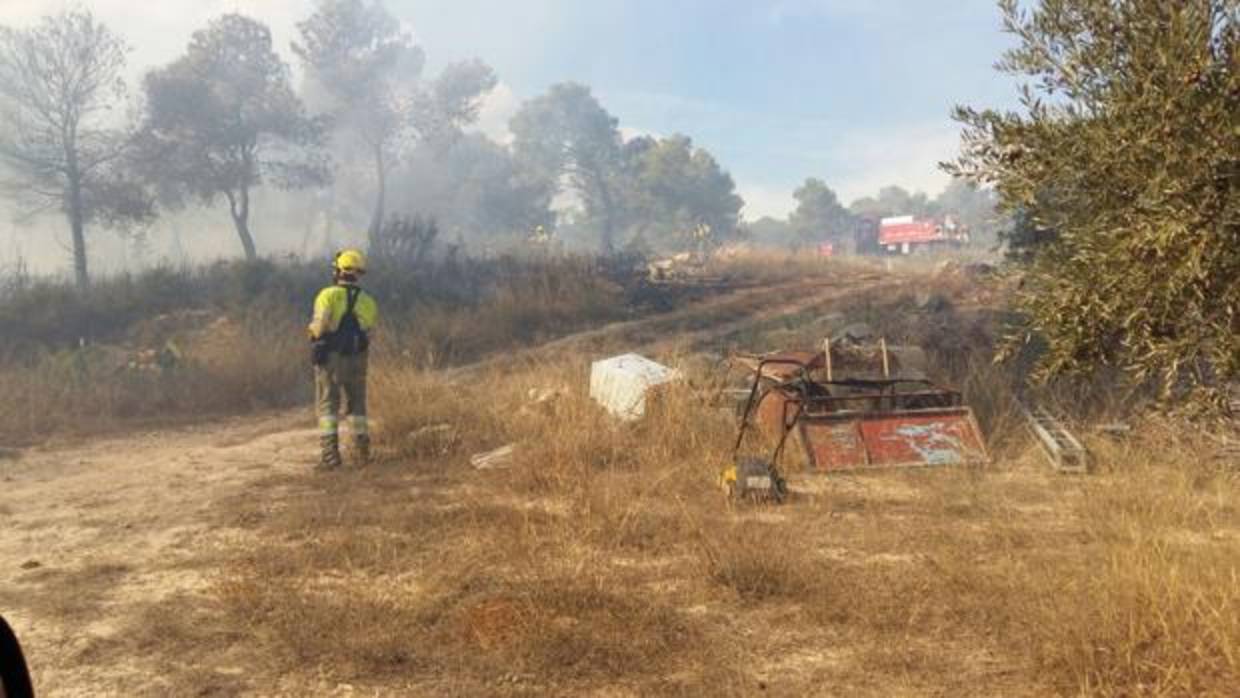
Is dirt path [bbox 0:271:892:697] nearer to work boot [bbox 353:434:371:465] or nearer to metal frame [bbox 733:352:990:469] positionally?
work boot [bbox 353:434:371:465]

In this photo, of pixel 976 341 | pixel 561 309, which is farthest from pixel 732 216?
pixel 976 341

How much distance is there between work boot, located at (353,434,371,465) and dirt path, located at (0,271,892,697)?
553 mm

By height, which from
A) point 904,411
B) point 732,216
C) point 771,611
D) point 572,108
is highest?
point 572,108

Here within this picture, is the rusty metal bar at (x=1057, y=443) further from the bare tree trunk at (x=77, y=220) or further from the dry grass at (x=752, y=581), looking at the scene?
the bare tree trunk at (x=77, y=220)

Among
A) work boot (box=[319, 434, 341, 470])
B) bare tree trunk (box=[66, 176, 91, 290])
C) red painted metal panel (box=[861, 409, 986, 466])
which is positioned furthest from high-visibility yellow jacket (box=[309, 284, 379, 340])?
bare tree trunk (box=[66, 176, 91, 290])

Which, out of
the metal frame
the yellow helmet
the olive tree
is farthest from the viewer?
the yellow helmet

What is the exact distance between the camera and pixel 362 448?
8242mm

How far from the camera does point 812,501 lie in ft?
21.4

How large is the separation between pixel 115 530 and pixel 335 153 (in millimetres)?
52168

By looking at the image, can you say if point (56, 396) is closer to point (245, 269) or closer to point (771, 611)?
point (245, 269)

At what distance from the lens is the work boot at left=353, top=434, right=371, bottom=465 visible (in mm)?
8227

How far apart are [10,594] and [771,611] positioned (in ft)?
14.7

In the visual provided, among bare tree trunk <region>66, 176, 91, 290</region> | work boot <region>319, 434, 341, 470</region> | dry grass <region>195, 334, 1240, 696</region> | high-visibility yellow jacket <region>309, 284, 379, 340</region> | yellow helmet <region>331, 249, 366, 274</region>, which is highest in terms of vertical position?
bare tree trunk <region>66, 176, 91, 290</region>

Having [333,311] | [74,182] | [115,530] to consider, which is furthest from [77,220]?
[115,530]
